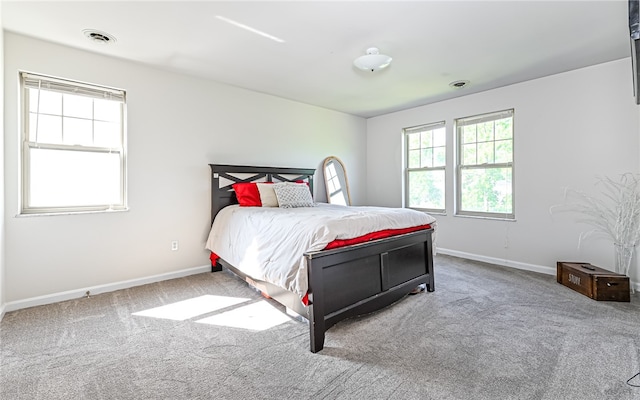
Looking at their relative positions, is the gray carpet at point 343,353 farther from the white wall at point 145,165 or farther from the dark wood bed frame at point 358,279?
the white wall at point 145,165

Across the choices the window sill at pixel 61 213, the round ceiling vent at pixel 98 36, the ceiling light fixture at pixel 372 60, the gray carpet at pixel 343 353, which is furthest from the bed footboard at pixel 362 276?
the round ceiling vent at pixel 98 36

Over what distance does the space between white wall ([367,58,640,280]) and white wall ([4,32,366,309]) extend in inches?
116

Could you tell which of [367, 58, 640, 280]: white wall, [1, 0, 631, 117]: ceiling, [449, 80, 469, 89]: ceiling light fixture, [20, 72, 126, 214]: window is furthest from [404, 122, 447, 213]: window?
[20, 72, 126, 214]: window

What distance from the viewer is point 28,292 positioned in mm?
2666

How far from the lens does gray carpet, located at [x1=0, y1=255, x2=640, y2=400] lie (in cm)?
156

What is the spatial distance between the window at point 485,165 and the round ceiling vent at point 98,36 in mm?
4431

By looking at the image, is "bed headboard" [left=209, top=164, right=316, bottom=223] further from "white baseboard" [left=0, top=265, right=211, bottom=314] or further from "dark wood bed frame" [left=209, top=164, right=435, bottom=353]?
"dark wood bed frame" [left=209, top=164, right=435, bottom=353]

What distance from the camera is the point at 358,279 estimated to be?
2.23m

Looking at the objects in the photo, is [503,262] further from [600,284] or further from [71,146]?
[71,146]

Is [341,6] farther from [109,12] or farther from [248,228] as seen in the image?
[248,228]

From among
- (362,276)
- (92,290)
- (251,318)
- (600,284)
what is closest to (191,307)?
(251,318)

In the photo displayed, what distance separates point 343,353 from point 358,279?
0.54 metres

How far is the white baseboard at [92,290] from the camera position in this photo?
8.54 ft

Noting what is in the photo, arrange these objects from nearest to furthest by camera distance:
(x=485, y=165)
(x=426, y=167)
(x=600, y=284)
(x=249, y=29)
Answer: (x=249, y=29)
(x=600, y=284)
(x=485, y=165)
(x=426, y=167)
